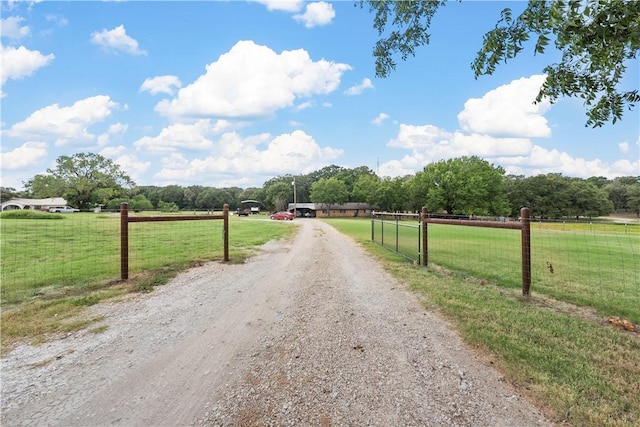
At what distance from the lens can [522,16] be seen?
3020mm

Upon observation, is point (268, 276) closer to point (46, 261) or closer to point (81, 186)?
point (46, 261)

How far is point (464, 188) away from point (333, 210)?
93.4 ft

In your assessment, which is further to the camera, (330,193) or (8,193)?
(8,193)

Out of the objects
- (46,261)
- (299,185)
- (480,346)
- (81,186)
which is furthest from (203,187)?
(480,346)

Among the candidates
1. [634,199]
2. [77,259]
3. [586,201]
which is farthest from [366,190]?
[77,259]

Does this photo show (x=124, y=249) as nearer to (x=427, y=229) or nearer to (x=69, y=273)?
(x=69, y=273)

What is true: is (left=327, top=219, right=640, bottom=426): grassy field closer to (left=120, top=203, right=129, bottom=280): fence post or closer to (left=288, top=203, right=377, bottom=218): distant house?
(left=120, top=203, right=129, bottom=280): fence post

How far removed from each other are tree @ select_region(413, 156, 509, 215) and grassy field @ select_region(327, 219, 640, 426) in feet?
159

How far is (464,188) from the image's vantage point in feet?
174

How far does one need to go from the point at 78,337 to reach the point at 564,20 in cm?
550

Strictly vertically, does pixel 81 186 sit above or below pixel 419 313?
above

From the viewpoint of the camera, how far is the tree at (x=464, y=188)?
52812 millimetres

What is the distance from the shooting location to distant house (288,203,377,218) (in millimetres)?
71312

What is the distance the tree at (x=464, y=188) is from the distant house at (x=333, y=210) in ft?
54.5
